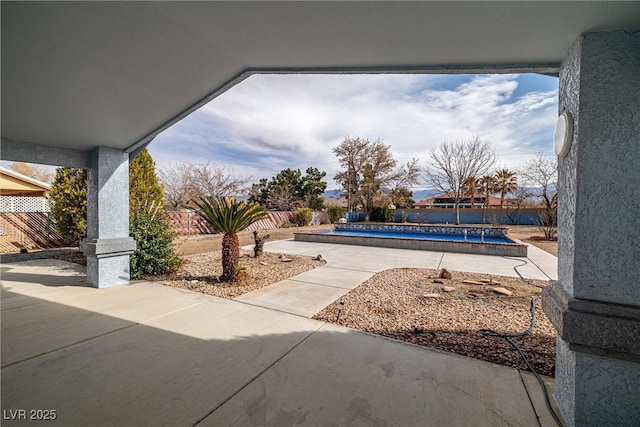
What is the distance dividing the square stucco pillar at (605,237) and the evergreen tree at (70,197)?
37.9 ft

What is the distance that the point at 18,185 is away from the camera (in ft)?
43.5

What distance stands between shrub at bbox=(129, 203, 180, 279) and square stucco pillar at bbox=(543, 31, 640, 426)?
668cm

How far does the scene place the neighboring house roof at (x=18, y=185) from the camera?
41.7 ft

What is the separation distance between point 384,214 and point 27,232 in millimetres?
22625

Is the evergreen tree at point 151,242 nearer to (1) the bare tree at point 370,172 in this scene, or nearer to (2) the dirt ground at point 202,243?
(2) the dirt ground at point 202,243

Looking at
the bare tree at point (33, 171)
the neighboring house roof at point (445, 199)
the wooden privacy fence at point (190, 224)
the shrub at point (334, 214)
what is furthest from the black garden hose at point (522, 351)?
the bare tree at point (33, 171)

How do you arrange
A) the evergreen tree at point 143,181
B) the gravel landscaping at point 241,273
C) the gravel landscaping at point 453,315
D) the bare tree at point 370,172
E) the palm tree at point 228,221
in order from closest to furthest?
the gravel landscaping at point 453,315 < the gravel landscaping at point 241,273 < the palm tree at point 228,221 < the evergreen tree at point 143,181 < the bare tree at point 370,172

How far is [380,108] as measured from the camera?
13.3 meters

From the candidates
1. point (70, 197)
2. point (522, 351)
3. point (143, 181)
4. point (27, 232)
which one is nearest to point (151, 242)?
point (143, 181)

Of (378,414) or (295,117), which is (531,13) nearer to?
(378,414)

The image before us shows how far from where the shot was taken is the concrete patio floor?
1.92 meters

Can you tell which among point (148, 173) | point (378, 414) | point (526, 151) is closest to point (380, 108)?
point (148, 173)

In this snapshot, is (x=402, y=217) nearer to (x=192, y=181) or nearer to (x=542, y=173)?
(x=542, y=173)

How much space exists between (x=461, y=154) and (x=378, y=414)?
23.7 meters
